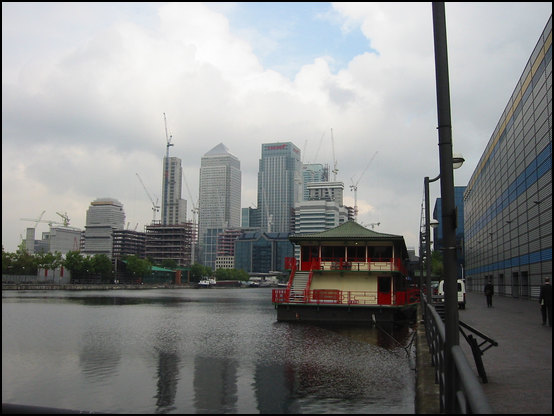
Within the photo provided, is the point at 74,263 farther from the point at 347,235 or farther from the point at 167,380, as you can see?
the point at 167,380

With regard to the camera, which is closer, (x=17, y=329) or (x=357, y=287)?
(x=17, y=329)

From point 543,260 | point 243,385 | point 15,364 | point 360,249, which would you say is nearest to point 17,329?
point 15,364

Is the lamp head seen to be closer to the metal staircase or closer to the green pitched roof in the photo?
the green pitched roof

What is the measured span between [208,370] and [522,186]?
132 ft

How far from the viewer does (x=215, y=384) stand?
1667 cm

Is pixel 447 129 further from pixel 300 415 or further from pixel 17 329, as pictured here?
pixel 17 329

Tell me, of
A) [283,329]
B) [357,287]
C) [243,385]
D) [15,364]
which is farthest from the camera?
[357,287]

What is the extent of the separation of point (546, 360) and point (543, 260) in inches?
1253

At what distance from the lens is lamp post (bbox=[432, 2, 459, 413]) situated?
26.2 ft

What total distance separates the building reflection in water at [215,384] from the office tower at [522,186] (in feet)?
99.5

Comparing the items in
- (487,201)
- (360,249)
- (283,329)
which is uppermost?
(487,201)

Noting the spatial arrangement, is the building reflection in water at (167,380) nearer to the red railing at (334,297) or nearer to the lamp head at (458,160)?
the lamp head at (458,160)

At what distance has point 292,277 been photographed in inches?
1582

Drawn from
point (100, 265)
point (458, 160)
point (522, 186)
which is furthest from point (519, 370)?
point (100, 265)
